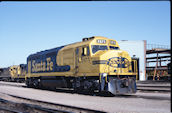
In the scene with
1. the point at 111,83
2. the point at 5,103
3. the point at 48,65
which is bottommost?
the point at 5,103

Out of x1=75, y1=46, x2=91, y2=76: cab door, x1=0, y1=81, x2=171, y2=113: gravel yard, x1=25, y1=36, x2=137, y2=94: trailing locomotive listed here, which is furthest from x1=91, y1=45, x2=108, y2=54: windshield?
x1=0, y1=81, x2=171, y2=113: gravel yard

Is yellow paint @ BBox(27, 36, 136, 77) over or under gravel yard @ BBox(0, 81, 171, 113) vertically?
over

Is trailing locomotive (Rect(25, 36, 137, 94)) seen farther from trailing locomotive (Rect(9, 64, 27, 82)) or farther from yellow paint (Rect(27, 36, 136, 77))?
trailing locomotive (Rect(9, 64, 27, 82))

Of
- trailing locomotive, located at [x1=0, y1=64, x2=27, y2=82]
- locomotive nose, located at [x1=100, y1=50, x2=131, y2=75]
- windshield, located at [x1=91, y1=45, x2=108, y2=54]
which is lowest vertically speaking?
trailing locomotive, located at [x1=0, y1=64, x2=27, y2=82]

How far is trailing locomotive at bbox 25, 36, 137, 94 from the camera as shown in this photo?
41.6 ft

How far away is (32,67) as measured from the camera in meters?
21.2

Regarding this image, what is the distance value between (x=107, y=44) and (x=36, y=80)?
377 inches

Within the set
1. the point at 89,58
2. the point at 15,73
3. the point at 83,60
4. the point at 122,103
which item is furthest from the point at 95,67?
the point at 15,73

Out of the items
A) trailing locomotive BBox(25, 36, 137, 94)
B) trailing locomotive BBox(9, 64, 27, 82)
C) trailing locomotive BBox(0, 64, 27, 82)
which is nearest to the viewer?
trailing locomotive BBox(25, 36, 137, 94)

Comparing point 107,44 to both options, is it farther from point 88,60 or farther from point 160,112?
point 160,112

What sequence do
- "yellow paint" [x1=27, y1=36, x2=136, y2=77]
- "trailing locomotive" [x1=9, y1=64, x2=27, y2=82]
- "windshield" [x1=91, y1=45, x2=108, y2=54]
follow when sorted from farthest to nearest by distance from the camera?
"trailing locomotive" [x1=9, y1=64, x2=27, y2=82], "windshield" [x1=91, y1=45, x2=108, y2=54], "yellow paint" [x1=27, y1=36, x2=136, y2=77]

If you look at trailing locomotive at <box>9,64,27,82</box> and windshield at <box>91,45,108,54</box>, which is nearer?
windshield at <box>91,45,108,54</box>

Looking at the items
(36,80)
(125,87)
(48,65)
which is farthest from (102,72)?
(36,80)

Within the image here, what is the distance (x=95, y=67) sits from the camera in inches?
511
